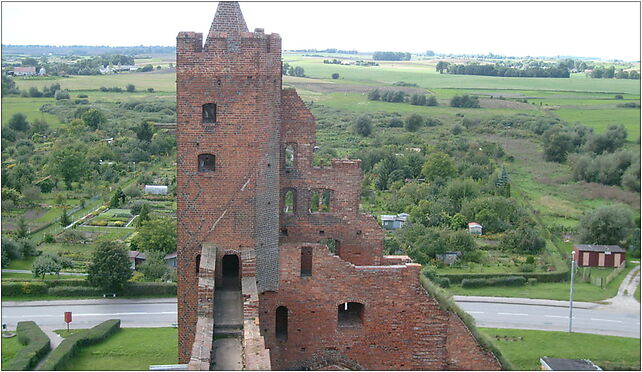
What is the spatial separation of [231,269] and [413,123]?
116 meters

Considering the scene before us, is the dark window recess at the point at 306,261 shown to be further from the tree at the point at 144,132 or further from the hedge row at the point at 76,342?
the tree at the point at 144,132

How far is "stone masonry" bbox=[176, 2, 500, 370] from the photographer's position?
23.5 m

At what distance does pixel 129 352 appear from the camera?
134 ft

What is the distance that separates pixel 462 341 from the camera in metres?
24.5

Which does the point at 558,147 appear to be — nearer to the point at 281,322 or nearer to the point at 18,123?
the point at 18,123

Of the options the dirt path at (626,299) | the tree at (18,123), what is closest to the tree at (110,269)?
the dirt path at (626,299)

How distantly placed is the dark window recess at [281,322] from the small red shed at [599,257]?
139 feet

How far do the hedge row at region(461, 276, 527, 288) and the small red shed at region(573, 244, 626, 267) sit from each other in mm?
7968

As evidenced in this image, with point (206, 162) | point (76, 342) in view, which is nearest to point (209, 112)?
point (206, 162)

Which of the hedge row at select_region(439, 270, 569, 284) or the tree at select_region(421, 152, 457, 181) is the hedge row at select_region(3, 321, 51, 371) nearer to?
the hedge row at select_region(439, 270, 569, 284)

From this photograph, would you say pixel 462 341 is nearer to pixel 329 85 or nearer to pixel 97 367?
pixel 97 367

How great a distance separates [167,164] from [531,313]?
6581 cm

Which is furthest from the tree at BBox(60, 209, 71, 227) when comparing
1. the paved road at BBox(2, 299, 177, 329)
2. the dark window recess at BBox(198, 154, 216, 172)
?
the dark window recess at BBox(198, 154, 216, 172)

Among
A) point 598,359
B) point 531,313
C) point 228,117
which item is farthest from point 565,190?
point 228,117
